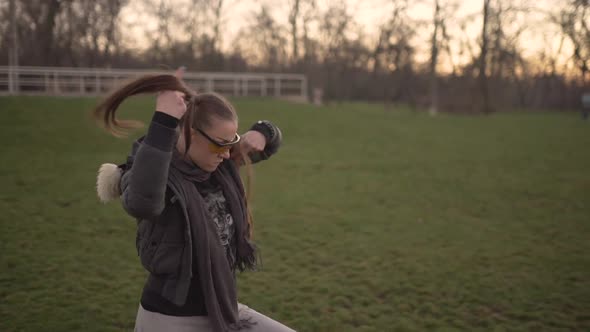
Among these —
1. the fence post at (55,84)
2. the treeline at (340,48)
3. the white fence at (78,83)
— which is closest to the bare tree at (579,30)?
the treeline at (340,48)

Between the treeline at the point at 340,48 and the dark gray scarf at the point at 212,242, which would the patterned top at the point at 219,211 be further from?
the treeline at the point at 340,48

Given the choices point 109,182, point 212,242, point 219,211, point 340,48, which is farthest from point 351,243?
point 340,48

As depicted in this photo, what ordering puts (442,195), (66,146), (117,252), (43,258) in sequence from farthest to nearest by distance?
(66,146)
(442,195)
(117,252)
(43,258)

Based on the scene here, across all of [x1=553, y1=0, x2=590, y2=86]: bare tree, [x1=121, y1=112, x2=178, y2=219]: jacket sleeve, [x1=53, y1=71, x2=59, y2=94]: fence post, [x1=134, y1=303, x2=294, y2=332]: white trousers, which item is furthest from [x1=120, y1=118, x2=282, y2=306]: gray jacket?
[x1=553, y1=0, x2=590, y2=86]: bare tree

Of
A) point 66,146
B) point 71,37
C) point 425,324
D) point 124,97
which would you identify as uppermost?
point 71,37

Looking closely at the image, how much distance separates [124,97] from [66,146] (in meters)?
11.9

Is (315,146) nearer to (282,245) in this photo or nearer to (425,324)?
(282,245)

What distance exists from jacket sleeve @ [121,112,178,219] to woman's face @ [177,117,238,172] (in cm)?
22

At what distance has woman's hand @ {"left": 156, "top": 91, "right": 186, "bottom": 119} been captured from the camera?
4.94ft

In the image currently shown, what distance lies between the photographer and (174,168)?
5.68 feet

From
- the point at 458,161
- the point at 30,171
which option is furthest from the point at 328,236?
the point at 458,161

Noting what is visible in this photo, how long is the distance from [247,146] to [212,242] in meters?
0.52

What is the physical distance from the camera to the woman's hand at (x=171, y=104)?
1.51 metres

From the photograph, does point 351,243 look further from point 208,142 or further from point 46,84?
point 46,84
